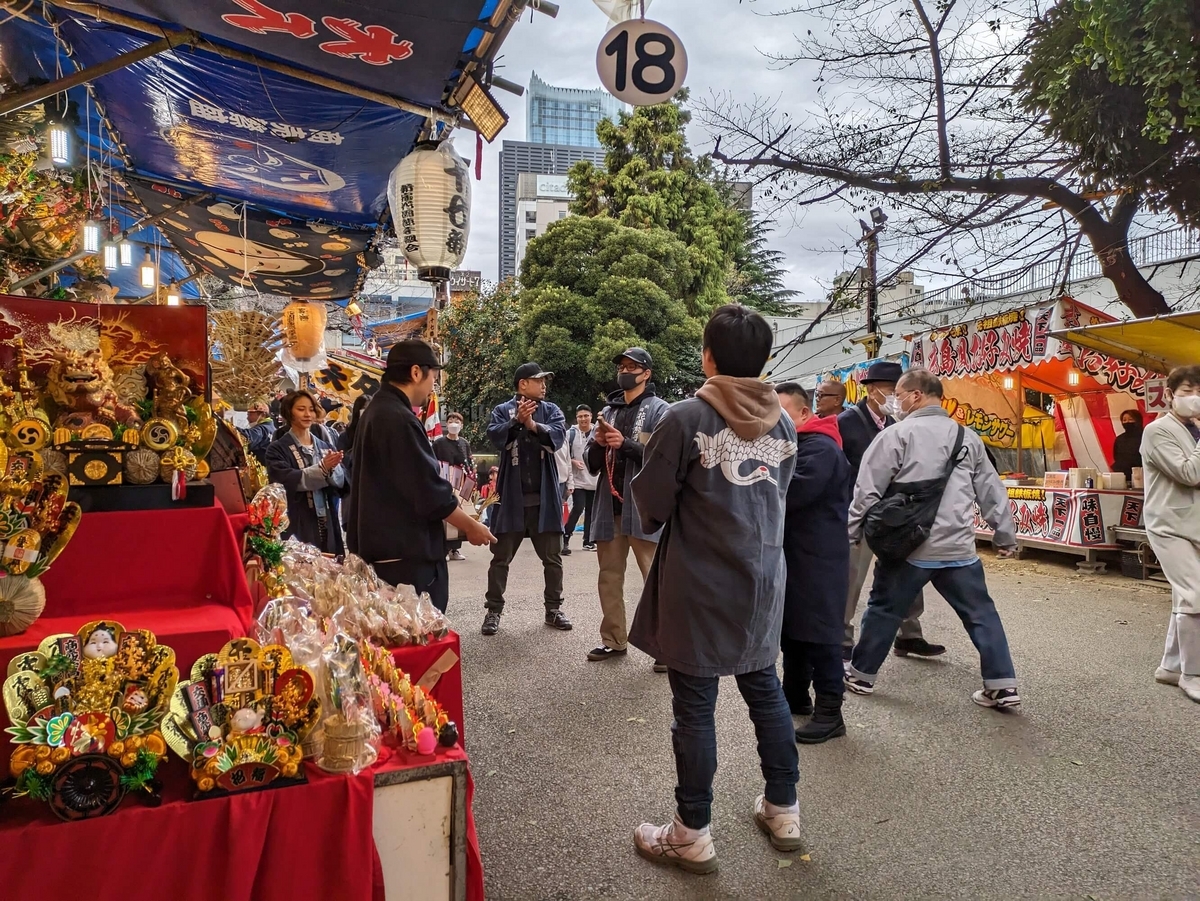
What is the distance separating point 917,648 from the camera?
553cm

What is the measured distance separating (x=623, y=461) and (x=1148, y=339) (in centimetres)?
663

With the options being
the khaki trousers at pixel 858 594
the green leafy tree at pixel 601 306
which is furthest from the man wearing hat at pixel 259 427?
the green leafy tree at pixel 601 306

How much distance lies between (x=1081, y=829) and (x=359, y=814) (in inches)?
118

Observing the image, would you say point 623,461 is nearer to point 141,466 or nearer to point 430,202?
point 430,202

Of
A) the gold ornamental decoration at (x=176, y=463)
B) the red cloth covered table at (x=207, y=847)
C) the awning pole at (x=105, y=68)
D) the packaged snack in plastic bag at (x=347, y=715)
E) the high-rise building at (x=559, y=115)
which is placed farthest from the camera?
the high-rise building at (x=559, y=115)

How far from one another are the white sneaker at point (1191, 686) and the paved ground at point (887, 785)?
65 mm

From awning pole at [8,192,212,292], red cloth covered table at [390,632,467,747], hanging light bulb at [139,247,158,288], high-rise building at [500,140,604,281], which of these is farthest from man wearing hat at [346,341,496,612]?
high-rise building at [500,140,604,281]

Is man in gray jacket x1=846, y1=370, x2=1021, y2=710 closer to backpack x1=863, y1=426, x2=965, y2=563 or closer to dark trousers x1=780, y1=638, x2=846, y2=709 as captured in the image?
backpack x1=863, y1=426, x2=965, y2=563

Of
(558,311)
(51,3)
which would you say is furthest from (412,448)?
(558,311)

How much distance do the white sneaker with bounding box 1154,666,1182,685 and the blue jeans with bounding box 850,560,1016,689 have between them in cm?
136

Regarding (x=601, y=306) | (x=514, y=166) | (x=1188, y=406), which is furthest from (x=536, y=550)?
(x=514, y=166)

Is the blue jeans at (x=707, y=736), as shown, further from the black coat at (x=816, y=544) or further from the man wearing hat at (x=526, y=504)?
the man wearing hat at (x=526, y=504)

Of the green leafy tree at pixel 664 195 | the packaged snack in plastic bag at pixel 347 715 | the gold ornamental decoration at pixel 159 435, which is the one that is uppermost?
the green leafy tree at pixel 664 195

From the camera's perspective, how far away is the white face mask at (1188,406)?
15.2ft
